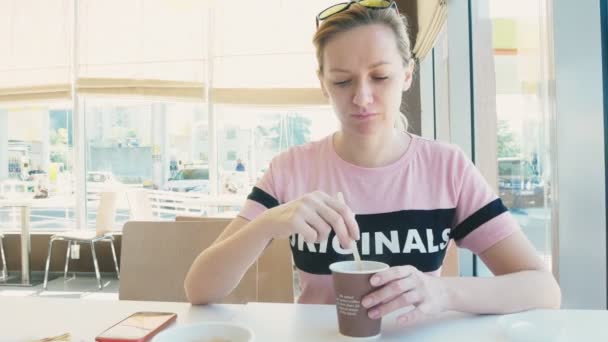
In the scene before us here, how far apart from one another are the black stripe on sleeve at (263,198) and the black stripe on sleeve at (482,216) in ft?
1.50

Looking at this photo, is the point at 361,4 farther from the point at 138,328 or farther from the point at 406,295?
the point at 138,328

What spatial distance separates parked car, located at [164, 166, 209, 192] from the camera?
5.65 metres

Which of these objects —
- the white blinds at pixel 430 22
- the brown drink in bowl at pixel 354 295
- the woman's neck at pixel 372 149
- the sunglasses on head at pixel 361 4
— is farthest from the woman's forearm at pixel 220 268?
the white blinds at pixel 430 22

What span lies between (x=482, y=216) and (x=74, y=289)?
4.50m

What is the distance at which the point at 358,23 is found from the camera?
1.18 meters

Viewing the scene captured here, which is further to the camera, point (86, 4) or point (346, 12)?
point (86, 4)

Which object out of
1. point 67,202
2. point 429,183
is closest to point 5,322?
point 429,183

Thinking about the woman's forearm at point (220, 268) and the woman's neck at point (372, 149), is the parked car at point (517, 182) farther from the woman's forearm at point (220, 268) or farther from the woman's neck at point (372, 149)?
the woman's forearm at point (220, 268)

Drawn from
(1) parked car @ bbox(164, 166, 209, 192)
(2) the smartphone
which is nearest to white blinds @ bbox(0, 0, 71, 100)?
(1) parked car @ bbox(164, 166, 209, 192)

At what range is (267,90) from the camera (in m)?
5.43

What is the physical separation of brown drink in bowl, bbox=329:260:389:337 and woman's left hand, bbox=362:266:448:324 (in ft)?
0.03

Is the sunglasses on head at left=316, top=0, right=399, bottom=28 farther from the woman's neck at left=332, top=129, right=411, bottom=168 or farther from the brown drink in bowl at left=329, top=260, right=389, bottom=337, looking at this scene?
the brown drink in bowl at left=329, top=260, right=389, bottom=337

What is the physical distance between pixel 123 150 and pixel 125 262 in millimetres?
4660

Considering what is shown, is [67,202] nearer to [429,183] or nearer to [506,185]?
[506,185]
